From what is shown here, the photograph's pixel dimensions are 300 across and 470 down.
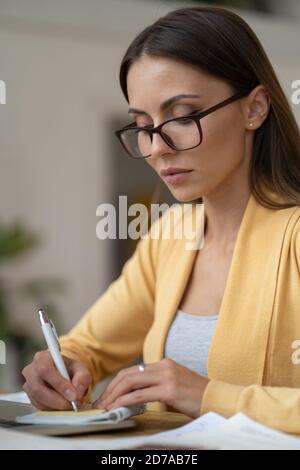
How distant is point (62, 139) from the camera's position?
16.8 ft

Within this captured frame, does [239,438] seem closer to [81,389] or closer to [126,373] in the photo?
[126,373]

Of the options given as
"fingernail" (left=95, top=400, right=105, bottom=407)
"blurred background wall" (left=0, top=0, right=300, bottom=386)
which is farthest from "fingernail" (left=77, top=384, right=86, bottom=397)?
"blurred background wall" (left=0, top=0, right=300, bottom=386)

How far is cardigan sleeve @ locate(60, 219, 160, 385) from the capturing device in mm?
1953

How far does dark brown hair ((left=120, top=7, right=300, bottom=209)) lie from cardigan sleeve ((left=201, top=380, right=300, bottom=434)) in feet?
1.57

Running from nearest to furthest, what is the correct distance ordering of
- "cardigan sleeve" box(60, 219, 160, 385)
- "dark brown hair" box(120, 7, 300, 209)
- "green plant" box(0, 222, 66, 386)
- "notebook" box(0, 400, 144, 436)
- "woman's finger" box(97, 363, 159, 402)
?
1. "notebook" box(0, 400, 144, 436)
2. "woman's finger" box(97, 363, 159, 402)
3. "dark brown hair" box(120, 7, 300, 209)
4. "cardigan sleeve" box(60, 219, 160, 385)
5. "green plant" box(0, 222, 66, 386)

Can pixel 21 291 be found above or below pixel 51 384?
above

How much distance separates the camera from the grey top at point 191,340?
1663 millimetres

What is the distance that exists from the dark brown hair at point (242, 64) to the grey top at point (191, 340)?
0.88ft

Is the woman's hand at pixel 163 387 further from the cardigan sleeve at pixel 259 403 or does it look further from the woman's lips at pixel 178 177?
the woman's lips at pixel 178 177

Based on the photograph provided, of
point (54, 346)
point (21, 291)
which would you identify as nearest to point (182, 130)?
point (54, 346)

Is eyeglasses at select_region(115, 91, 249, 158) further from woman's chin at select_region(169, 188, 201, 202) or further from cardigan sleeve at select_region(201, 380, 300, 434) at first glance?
cardigan sleeve at select_region(201, 380, 300, 434)

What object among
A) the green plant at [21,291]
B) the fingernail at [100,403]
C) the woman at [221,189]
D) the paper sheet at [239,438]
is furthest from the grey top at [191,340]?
the green plant at [21,291]

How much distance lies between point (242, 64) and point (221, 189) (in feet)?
0.83
